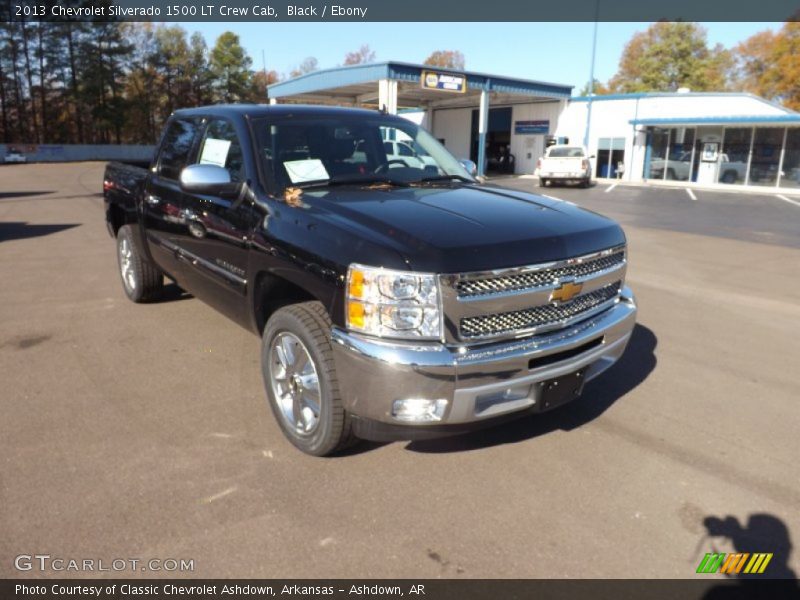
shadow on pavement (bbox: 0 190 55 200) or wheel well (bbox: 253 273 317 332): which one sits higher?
wheel well (bbox: 253 273 317 332)

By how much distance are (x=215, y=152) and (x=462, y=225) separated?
2.18 metres

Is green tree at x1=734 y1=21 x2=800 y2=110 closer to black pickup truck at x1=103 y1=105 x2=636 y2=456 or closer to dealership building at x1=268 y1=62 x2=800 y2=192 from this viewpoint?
dealership building at x1=268 y1=62 x2=800 y2=192

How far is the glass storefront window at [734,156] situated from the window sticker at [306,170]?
30757 mm

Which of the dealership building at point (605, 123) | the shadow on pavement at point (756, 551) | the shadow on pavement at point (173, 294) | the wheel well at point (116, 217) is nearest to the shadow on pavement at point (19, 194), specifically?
the dealership building at point (605, 123)

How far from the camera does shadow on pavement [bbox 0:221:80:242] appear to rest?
35.5ft

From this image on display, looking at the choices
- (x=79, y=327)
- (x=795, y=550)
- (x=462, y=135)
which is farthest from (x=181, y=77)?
(x=795, y=550)

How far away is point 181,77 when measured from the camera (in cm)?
6975

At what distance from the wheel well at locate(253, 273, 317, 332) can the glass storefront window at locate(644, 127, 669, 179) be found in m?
32.4

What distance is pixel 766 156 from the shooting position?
28.3 m

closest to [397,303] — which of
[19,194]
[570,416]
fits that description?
[570,416]

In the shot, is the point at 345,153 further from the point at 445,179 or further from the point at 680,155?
the point at 680,155

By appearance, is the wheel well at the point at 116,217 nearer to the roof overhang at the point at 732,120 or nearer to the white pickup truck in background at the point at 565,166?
the white pickup truck in background at the point at 565,166

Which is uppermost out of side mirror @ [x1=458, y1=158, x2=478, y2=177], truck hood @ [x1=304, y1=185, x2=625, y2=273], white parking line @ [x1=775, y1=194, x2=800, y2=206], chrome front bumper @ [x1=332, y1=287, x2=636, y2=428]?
side mirror @ [x1=458, y1=158, x2=478, y2=177]

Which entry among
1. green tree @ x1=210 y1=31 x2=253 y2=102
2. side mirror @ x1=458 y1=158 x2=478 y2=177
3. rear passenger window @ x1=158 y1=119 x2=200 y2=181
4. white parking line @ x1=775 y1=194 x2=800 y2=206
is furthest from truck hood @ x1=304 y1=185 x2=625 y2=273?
green tree @ x1=210 y1=31 x2=253 y2=102
